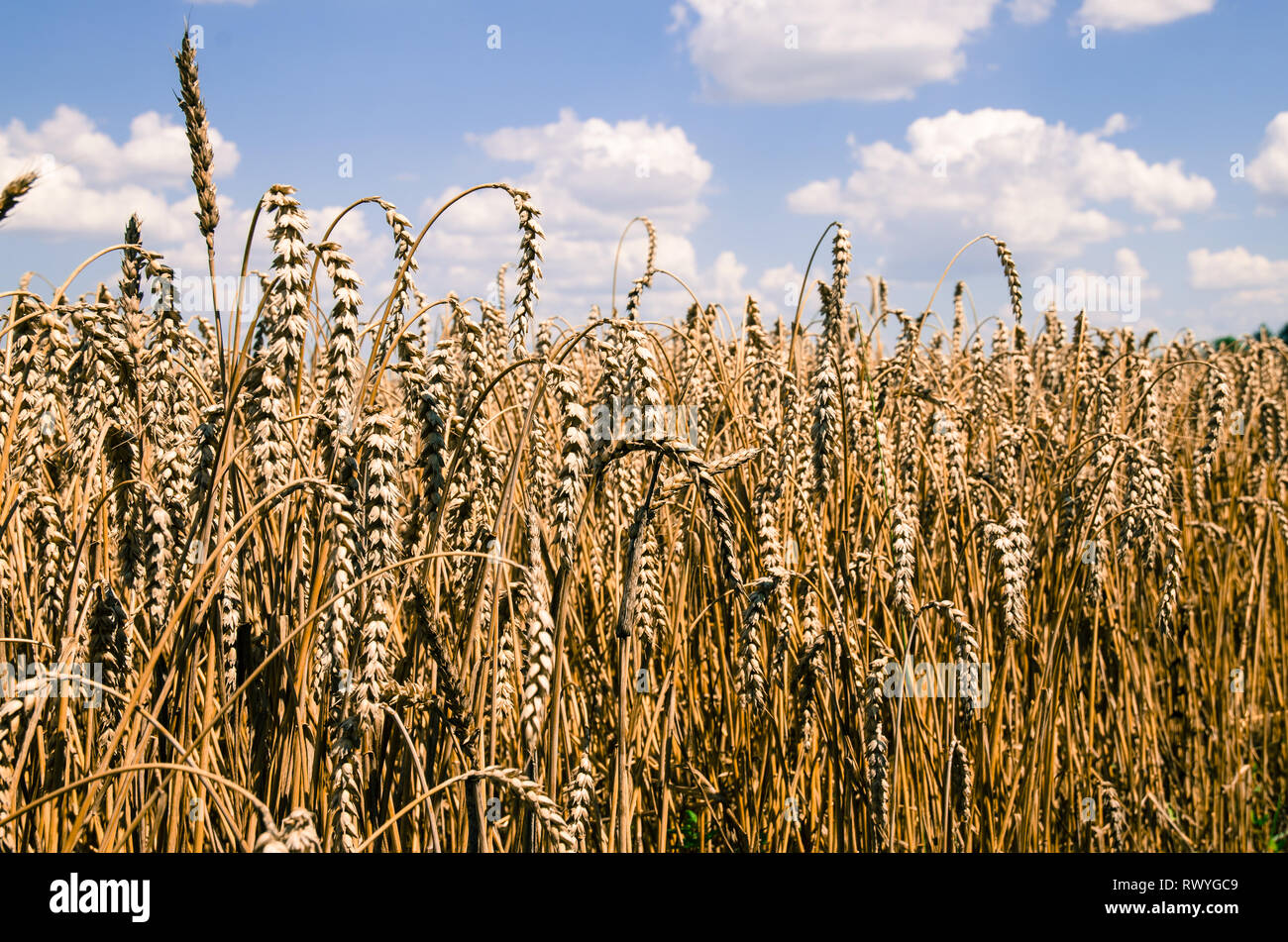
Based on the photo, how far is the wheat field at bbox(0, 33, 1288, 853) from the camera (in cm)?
124

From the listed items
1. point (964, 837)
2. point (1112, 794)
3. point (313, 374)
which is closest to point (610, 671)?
point (964, 837)

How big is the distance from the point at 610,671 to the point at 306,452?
3.00ft

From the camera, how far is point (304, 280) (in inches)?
48.6

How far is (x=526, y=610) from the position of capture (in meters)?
1.35

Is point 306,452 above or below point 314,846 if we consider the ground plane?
above

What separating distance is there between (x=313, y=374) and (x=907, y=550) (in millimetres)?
1629

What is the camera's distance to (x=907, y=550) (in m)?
1.88

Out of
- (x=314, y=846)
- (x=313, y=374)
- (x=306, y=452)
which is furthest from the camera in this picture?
(x=313, y=374)

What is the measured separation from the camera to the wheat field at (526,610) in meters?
1.24
